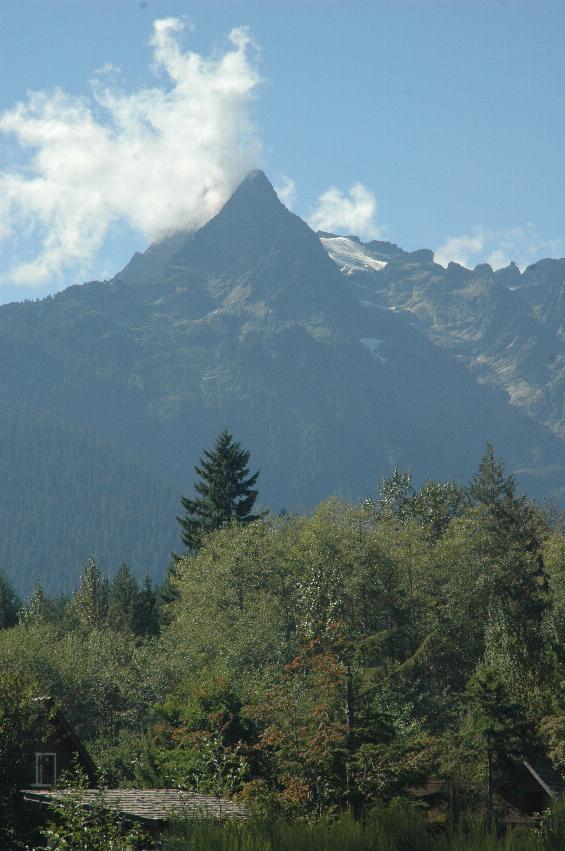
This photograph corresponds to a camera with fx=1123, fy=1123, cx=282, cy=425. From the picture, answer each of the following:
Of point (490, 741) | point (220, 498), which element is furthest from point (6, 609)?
point (490, 741)

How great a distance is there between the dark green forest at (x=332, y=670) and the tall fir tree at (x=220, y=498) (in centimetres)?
68

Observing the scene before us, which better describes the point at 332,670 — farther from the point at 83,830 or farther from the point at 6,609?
the point at 6,609

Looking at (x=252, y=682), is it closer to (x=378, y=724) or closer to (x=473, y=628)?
(x=473, y=628)

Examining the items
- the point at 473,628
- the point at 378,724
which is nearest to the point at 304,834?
the point at 378,724

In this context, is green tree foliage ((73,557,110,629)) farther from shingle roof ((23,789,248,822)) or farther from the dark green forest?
shingle roof ((23,789,248,822))

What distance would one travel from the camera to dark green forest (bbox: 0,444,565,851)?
34312mm

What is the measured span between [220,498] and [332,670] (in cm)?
6242

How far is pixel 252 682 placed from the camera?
56.7 meters

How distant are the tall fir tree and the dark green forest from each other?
681mm

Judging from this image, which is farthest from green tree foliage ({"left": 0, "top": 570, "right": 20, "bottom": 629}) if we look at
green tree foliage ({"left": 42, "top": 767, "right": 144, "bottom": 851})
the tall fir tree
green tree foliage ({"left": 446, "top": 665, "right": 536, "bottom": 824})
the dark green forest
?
green tree foliage ({"left": 42, "top": 767, "right": 144, "bottom": 851})

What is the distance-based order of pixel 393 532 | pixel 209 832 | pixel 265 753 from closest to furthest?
pixel 209 832 < pixel 265 753 < pixel 393 532

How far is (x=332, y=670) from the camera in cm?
3638

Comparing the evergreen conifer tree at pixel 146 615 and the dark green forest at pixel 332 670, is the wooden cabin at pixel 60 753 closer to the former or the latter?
the dark green forest at pixel 332 670

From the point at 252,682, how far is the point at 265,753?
1536cm
